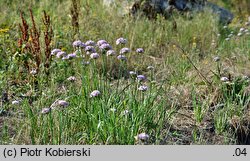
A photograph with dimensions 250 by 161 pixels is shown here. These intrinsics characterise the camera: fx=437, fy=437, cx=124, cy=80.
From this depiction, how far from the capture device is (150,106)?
3.21 metres

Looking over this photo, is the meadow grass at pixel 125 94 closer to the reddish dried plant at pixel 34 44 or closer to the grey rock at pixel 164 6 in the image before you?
the reddish dried plant at pixel 34 44

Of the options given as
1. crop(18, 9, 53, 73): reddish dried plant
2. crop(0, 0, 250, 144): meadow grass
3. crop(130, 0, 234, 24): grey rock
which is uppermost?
crop(130, 0, 234, 24): grey rock

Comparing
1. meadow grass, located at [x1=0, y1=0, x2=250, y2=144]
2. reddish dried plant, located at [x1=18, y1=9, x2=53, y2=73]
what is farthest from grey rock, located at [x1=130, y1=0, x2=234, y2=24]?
reddish dried plant, located at [x1=18, y1=9, x2=53, y2=73]

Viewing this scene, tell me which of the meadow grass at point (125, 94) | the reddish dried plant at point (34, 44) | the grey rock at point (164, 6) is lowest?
the meadow grass at point (125, 94)

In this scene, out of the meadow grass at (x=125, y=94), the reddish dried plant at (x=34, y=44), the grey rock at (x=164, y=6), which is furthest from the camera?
the grey rock at (x=164, y=6)

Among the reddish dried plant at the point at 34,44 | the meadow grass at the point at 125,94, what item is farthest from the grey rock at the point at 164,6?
the reddish dried plant at the point at 34,44

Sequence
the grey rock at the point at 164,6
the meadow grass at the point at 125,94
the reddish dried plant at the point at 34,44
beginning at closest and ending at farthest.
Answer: the meadow grass at the point at 125,94 → the reddish dried plant at the point at 34,44 → the grey rock at the point at 164,6

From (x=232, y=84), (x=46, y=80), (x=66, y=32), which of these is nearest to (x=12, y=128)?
(x=46, y=80)

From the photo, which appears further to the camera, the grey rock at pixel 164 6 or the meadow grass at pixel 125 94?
the grey rock at pixel 164 6

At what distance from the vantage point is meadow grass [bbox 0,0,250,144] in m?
2.90

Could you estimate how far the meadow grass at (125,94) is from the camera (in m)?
2.90

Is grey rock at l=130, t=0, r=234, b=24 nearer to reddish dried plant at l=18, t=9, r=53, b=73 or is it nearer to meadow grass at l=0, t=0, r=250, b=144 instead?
meadow grass at l=0, t=0, r=250, b=144

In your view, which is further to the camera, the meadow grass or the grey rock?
the grey rock

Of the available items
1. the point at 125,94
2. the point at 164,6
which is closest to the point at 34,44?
the point at 125,94
